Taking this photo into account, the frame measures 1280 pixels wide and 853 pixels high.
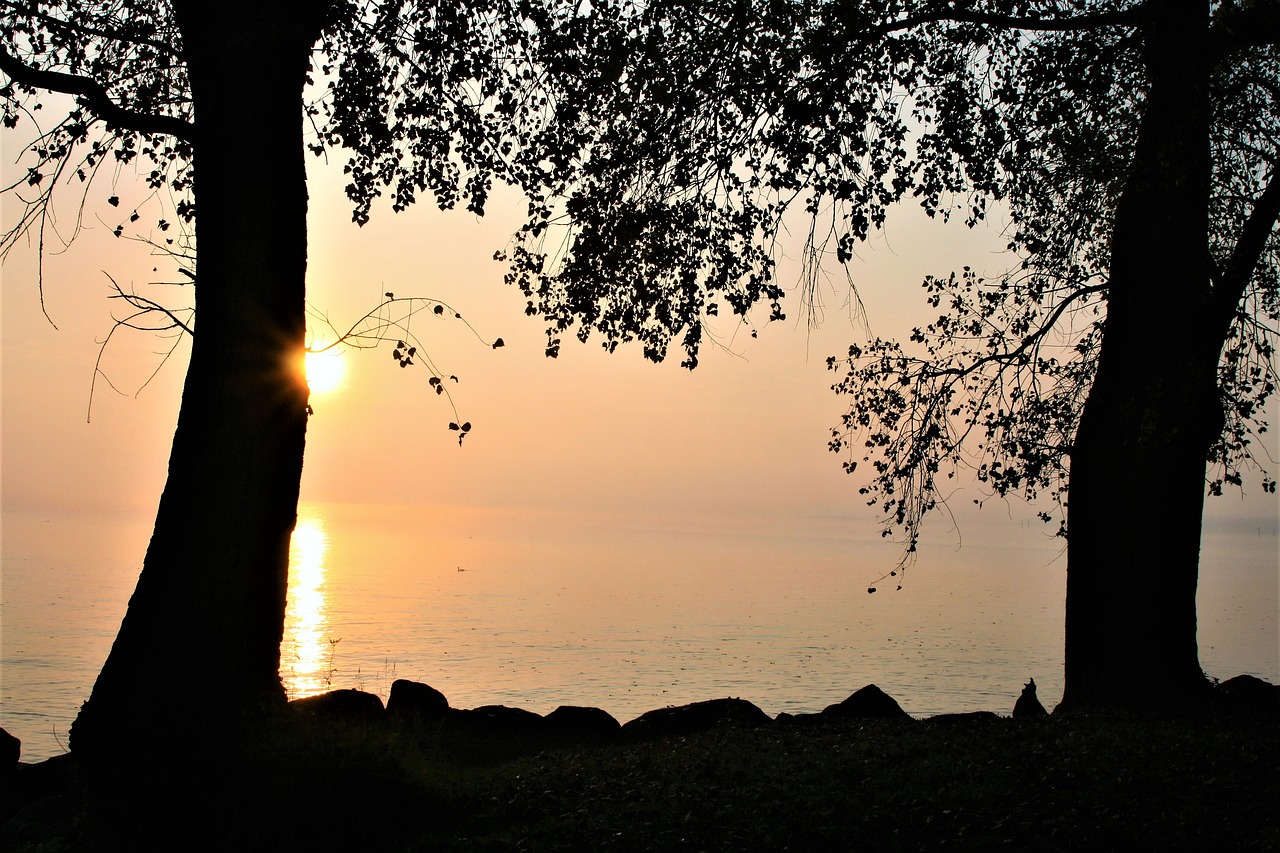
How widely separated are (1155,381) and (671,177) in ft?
20.4

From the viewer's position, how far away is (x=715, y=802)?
8.34 metres

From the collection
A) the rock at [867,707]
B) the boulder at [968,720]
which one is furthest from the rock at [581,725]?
the boulder at [968,720]

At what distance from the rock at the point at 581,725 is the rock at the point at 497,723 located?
0.17m

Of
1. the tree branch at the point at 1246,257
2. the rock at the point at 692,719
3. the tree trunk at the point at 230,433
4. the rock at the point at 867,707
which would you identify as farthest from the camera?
the rock at the point at 867,707

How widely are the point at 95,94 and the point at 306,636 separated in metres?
27.6

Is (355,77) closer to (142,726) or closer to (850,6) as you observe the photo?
(850,6)

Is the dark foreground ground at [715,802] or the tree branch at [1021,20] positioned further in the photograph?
the tree branch at [1021,20]

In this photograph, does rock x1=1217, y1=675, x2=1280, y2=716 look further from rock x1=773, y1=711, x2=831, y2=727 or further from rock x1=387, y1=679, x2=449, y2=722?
rock x1=387, y1=679, x2=449, y2=722

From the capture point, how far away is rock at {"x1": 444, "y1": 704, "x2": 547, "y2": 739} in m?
13.9

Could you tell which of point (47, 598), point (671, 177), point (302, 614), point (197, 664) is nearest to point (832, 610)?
point (302, 614)

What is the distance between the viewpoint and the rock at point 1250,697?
12.1 m

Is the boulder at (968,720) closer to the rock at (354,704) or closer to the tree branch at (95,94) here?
the rock at (354,704)

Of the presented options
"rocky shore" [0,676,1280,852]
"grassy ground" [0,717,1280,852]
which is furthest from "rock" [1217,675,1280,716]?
"grassy ground" [0,717,1280,852]

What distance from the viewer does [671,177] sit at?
1204 centimetres
